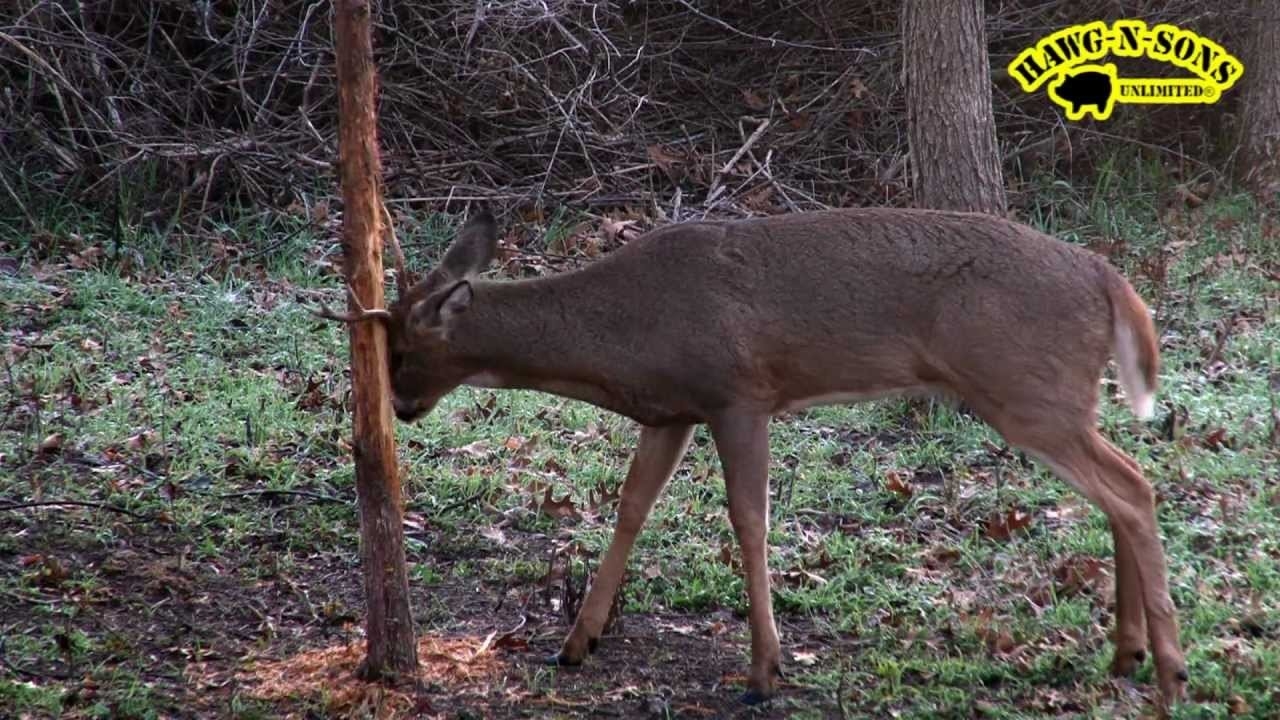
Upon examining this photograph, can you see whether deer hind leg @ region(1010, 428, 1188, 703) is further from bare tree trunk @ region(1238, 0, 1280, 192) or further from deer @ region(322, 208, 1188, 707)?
bare tree trunk @ region(1238, 0, 1280, 192)

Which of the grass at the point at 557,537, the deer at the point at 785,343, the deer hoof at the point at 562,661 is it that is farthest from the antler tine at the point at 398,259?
the deer hoof at the point at 562,661

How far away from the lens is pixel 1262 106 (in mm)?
11820

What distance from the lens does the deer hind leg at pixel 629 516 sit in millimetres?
5648

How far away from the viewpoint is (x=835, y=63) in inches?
492

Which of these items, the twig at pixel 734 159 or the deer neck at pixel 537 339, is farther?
the twig at pixel 734 159

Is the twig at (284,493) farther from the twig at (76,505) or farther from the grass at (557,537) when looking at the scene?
the twig at (76,505)

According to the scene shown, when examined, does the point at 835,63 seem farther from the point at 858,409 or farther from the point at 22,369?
the point at 22,369

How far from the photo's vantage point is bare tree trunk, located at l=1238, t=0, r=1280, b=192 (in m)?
11.7

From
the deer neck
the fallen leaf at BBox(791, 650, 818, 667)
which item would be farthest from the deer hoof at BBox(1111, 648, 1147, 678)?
the deer neck

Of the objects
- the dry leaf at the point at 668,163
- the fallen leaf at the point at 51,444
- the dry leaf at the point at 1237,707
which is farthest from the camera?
the dry leaf at the point at 668,163

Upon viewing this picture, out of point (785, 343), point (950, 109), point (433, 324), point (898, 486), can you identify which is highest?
point (950, 109)

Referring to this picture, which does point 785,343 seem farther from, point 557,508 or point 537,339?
point 557,508

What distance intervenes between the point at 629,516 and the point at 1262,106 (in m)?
7.90

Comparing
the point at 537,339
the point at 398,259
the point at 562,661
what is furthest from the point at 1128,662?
the point at 398,259
